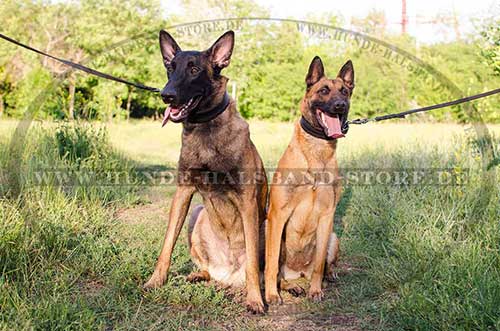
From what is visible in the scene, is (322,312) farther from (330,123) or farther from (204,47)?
(204,47)

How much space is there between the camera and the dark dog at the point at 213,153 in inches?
118

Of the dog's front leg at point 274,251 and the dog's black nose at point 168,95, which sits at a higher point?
the dog's black nose at point 168,95

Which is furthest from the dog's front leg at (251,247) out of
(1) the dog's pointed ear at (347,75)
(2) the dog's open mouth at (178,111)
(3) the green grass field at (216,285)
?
(1) the dog's pointed ear at (347,75)

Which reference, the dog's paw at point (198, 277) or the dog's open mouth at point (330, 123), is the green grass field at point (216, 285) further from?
the dog's open mouth at point (330, 123)

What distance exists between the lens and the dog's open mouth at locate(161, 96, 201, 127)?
2.84m

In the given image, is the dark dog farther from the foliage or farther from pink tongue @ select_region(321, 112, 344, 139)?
the foliage

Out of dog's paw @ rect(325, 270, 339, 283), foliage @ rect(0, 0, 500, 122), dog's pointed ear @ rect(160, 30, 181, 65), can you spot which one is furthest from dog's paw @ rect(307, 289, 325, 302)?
foliage @ rect(0, 0, 500, 122)

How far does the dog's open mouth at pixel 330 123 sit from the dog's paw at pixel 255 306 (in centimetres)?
126

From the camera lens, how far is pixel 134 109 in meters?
21.8

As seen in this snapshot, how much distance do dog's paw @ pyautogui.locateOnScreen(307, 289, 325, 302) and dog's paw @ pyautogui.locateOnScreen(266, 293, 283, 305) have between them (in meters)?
0.22

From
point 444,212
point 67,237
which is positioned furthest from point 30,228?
point 444,212

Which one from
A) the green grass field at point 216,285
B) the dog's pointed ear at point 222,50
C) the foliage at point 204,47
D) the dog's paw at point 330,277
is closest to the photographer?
the green grass field at point 216,285

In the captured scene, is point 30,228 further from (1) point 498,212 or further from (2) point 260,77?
(2) point 260,77

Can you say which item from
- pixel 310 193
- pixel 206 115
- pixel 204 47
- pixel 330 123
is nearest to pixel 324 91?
pixel 330 123
